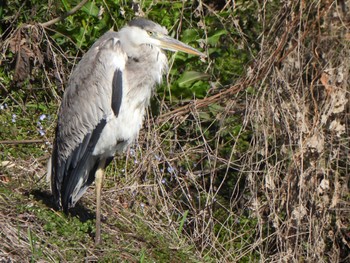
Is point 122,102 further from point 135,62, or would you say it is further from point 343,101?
point 343,101

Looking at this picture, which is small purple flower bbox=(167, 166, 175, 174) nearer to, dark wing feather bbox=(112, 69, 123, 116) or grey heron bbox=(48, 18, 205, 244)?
grey heron bbox=(48, 18, 205, 244)

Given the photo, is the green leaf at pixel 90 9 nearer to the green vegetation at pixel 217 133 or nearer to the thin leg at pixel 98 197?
the green vegetation at pixel 217 133

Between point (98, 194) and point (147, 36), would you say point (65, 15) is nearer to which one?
point (147, 36)

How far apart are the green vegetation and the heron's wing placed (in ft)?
1.14

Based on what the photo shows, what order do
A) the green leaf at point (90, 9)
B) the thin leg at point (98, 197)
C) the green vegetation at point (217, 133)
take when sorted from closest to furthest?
the thin leg at point (98, 197), the green vegetation at point (217, 133), the green leaf at point (90, 9)

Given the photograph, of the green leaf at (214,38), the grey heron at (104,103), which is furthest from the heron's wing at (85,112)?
the green leaf at (214,38)

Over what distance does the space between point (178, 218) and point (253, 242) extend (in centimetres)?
61

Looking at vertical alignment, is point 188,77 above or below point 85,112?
below

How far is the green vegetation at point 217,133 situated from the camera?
21.7 feet

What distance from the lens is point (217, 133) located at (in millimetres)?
7000

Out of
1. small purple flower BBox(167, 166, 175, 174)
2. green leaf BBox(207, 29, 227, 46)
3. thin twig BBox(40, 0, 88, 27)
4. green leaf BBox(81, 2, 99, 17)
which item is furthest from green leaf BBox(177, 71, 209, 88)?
thin twig BBox(40, 0, 88, 27)

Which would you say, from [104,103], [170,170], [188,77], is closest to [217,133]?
[170,170]

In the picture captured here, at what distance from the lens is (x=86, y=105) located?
584 centimetres

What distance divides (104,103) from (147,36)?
56 cm
